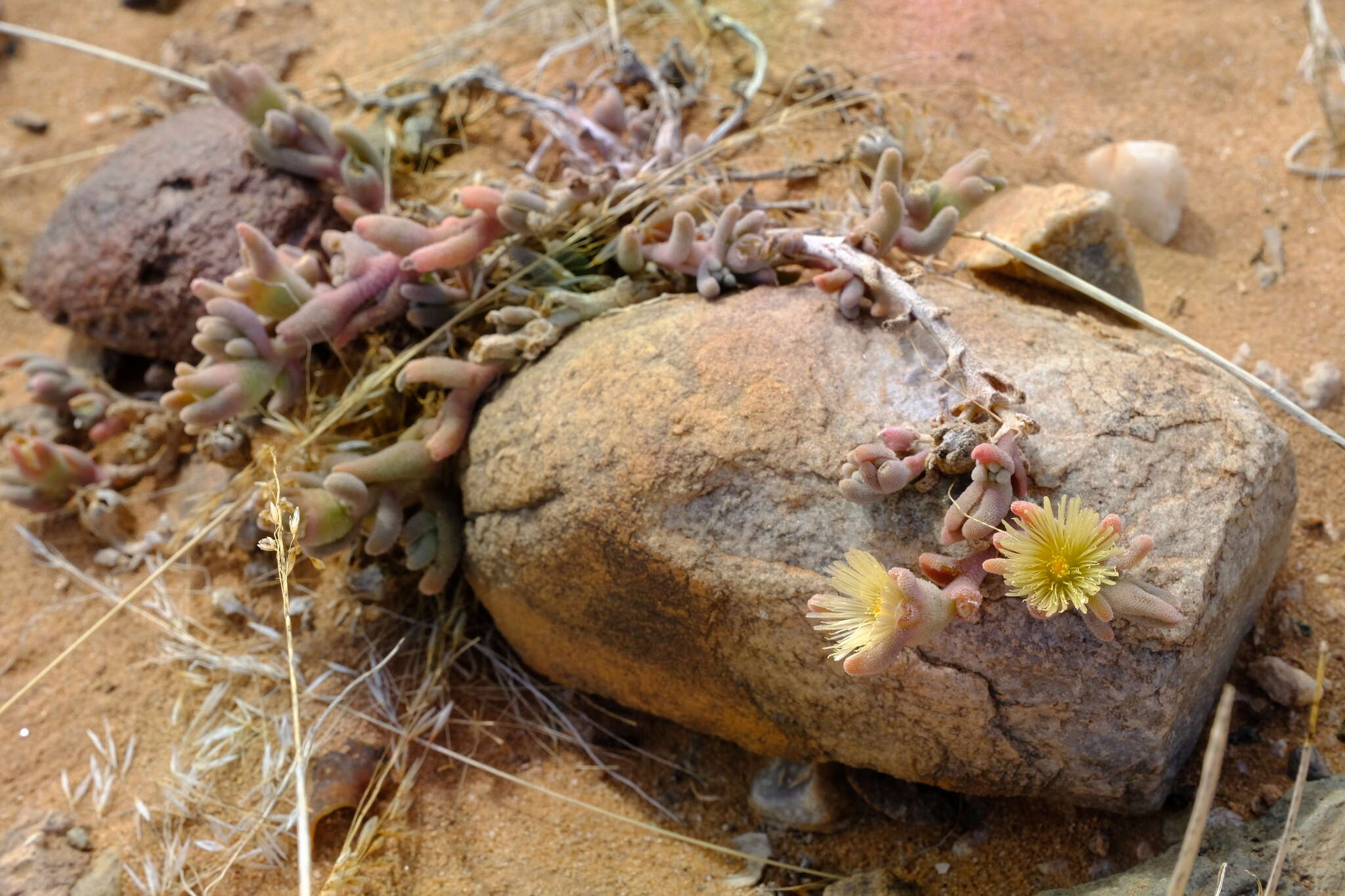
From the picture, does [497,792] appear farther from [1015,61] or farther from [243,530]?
[1015,61]

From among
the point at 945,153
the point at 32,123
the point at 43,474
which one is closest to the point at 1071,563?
the point at 945,153

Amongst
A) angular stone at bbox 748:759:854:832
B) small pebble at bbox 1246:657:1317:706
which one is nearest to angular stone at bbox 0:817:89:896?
angular stone at bbox 748:759:854:832

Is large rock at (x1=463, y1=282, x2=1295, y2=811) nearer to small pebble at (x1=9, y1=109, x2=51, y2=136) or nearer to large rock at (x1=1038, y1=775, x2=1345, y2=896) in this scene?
large rock at (x1=1038, y1=775, x2=1345, y2=896)

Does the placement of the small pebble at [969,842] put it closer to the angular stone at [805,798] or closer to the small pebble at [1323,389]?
the angular stone at [805,798]

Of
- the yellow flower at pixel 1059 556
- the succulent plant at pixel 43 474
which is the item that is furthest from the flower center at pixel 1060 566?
the succulent plant at pixel 43 474

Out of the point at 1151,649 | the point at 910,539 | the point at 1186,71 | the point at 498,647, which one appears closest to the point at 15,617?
the point at 498,647

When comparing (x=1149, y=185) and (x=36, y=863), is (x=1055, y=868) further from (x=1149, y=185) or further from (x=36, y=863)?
(x=36, y=863)
